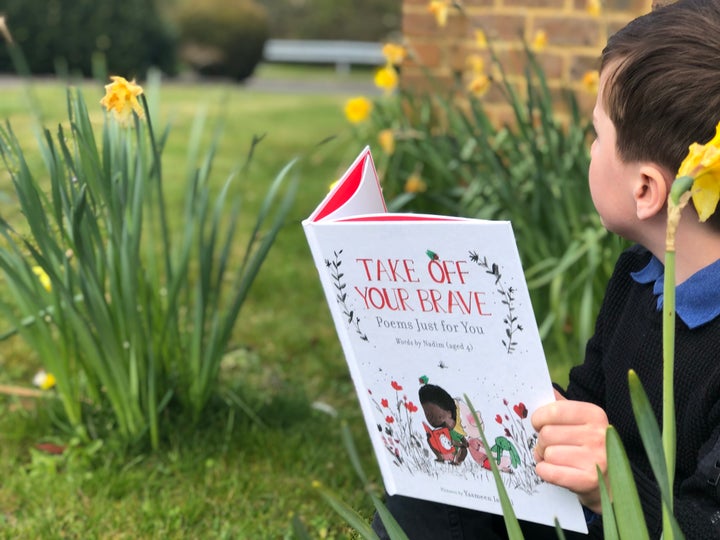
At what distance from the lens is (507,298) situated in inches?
40.0

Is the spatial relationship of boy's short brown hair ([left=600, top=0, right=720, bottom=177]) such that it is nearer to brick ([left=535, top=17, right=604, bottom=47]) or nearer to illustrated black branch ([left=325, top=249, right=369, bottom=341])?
illustrated black branch ([left=325, top=249, right=369, bottom=341])

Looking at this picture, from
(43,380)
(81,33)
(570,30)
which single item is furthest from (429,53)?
(81,33)

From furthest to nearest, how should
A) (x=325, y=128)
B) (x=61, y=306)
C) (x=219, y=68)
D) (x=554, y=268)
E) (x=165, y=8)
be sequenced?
(x=165, y=8)
(x=219, y=68)
(x=325, y=128)
(x=554, y=268)
(x=61, y=306)

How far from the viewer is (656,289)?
4.14ft

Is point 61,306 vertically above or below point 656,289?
below

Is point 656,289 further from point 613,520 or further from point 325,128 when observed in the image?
point 325,128

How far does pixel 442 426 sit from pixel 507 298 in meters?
0.23

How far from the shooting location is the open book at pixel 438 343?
101cm

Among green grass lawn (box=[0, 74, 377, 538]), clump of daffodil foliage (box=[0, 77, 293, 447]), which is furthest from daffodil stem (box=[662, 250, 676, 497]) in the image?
clump of daffodil foliage (box=[0, 77, 293, 447])

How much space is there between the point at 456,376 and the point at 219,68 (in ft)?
49.1

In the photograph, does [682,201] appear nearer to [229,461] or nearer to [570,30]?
[229,461]

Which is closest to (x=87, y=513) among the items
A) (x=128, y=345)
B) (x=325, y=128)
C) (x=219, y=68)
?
(x=128, y=345)

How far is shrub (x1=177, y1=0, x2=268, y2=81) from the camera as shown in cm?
1549

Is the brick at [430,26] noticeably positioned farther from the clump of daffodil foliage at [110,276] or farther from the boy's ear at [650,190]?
the boy's ear at [650,190]
